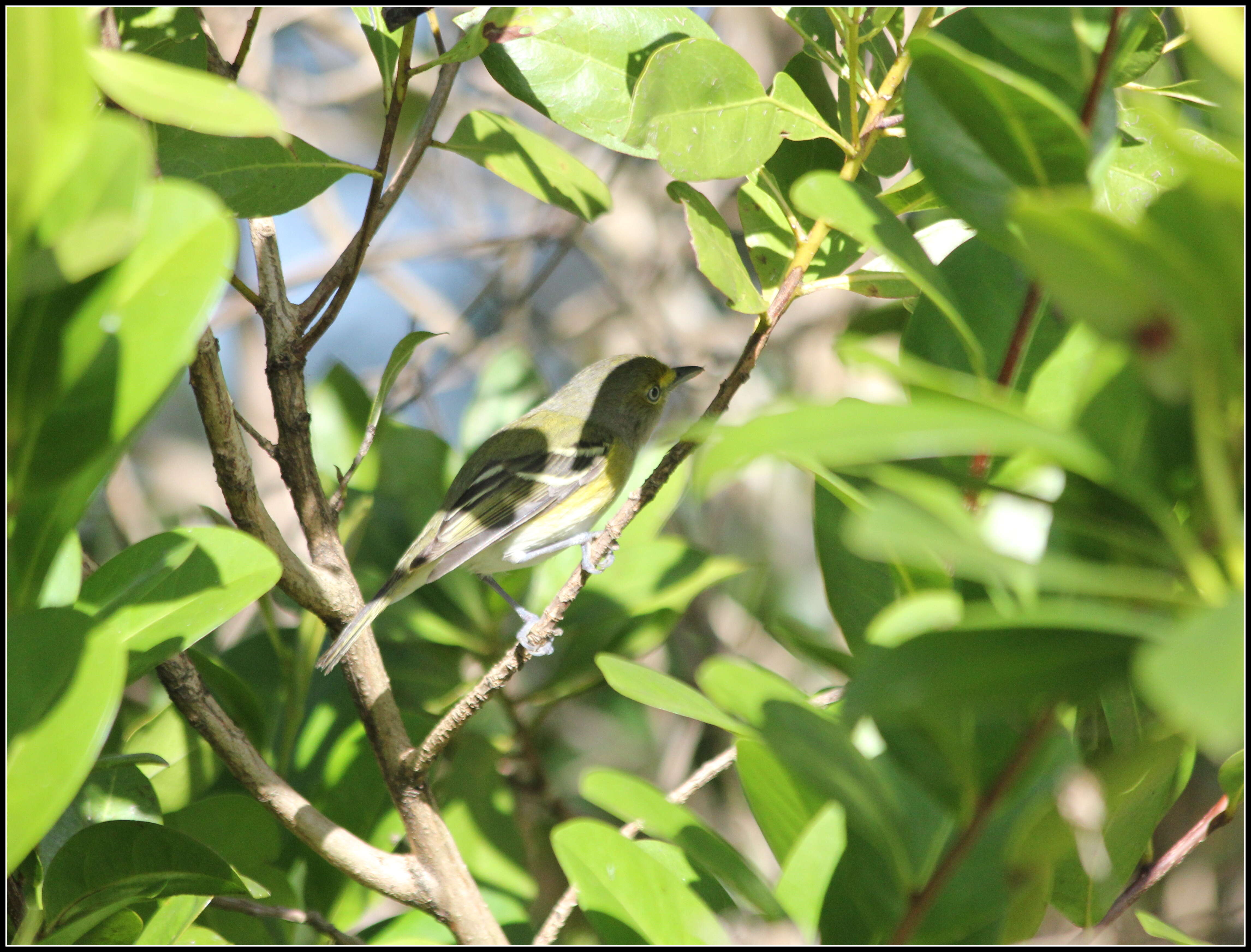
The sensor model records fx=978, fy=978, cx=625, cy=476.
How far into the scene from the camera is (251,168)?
Answer: 4.74 ft

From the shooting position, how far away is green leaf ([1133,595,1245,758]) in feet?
1.37

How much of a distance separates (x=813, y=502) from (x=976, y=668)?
76 centimetres

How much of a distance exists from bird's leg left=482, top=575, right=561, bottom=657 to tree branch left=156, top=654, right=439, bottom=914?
1.33ft

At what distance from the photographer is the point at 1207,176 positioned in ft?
1.79

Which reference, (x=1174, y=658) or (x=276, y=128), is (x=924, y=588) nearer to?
(x=1174, y=658)

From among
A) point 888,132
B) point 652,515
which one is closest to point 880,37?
point 888,132

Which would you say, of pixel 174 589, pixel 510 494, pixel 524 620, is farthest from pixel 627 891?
pixel 510 494

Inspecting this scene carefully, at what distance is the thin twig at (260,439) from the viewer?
1.41m

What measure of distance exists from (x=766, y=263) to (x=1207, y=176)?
992 millimetres

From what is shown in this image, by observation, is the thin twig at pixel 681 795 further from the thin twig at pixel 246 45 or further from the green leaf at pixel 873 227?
the thin twig at pixel 246 45

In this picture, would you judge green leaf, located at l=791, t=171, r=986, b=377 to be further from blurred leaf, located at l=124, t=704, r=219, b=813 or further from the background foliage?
blurred leaf, located at l=124, t=704, r=219, b=813

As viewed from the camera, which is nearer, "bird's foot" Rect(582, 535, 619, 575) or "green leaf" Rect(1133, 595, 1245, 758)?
"green leaf" Rect(1133, 595, 1245, 758)

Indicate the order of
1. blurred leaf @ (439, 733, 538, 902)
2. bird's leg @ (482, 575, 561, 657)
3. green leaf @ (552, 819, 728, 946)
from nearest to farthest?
green leaf @ (552, 819, 728, 946) < bird's leg @ (482, 575, 561, 657) < blurred leaf @ (439, 733, 538, 902)

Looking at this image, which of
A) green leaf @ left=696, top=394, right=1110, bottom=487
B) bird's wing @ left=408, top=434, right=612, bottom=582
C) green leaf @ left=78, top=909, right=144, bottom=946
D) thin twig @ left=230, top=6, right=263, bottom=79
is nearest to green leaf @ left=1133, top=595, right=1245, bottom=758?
green leaf @ left=696, top=394, right=1110, bottom=487
